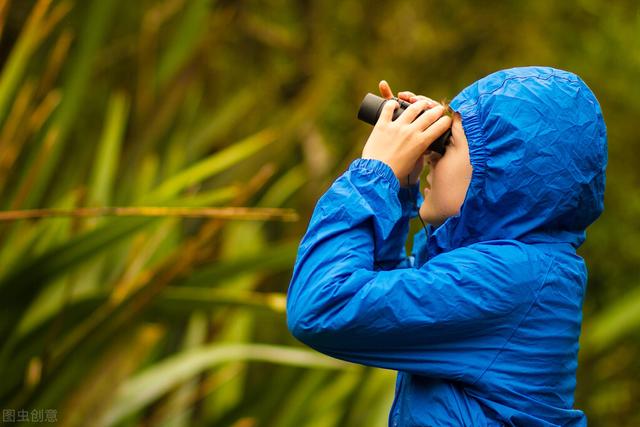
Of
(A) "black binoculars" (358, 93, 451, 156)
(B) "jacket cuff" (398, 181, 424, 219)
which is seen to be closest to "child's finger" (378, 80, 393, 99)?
(A) "black binoculars" (358, 93, 451, 156)

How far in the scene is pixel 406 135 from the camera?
4.25ft

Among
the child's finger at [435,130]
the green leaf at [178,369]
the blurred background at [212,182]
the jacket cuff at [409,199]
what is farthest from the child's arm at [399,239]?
the green leaf at [178,369]

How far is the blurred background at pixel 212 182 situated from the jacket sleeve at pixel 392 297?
525 millimetres

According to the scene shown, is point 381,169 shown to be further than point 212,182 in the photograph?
No

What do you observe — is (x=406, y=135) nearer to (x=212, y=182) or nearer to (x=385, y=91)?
(x=385, y=91)

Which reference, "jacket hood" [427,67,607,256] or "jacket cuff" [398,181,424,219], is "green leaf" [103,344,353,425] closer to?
"jacket cuff" [398,181,424,219]

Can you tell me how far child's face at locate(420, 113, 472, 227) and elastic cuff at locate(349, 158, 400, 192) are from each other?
0.08 m

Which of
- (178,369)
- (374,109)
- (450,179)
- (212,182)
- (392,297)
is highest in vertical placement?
(374,109)

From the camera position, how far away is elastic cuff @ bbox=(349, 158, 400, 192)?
128 cm

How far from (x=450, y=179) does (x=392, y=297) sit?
23 cm

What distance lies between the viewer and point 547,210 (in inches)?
49.6

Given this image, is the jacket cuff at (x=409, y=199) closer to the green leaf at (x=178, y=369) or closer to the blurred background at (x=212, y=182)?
the blurred background at (x=212, y=182)

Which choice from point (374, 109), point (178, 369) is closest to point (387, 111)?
point (374, 109)

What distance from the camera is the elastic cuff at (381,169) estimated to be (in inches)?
50.4
